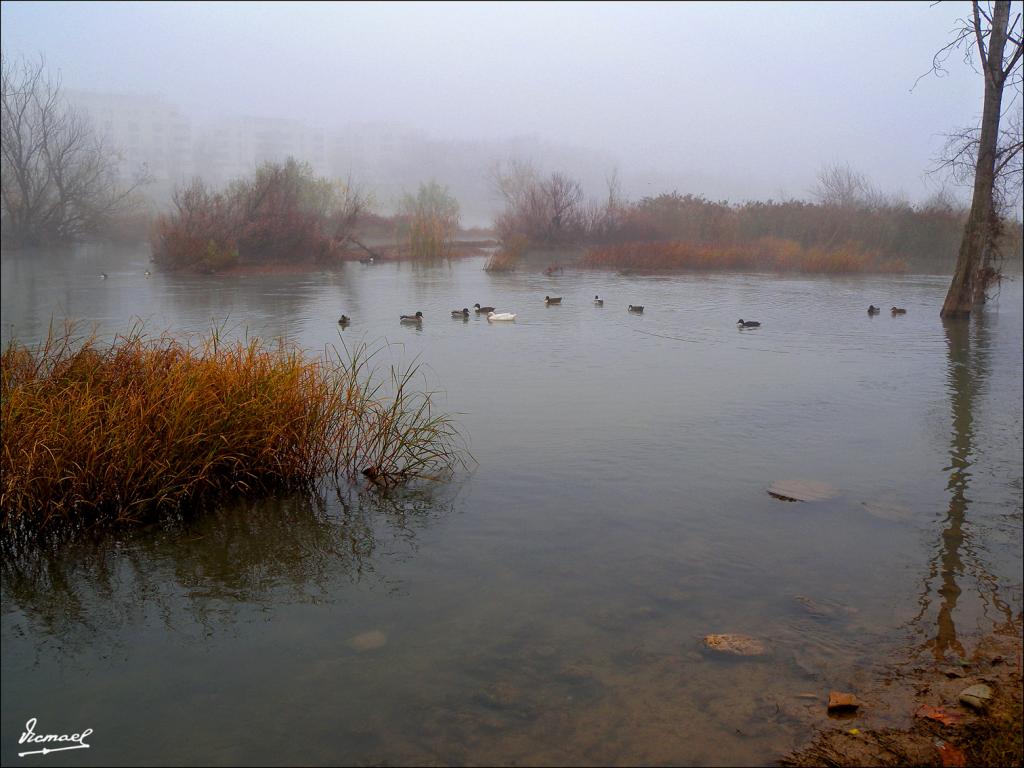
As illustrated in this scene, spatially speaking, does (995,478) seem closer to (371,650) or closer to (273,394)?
(371,650)

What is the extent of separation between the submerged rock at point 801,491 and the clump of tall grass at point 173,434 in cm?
270

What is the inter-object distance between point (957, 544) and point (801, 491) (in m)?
1.24

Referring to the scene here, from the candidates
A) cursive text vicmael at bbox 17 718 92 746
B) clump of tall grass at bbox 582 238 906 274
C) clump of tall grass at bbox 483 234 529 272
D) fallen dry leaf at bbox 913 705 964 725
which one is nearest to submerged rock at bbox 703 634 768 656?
fallen dry leaf at bbox 913 705 964 725

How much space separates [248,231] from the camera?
2886 centimetres

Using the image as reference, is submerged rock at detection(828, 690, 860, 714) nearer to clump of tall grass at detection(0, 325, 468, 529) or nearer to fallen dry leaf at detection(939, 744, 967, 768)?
fallen dry leaf at detection(939, 744, 967, 768)

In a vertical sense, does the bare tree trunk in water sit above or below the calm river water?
above

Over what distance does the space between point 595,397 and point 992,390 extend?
5.07 metres

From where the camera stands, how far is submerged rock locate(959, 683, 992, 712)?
3184 mm

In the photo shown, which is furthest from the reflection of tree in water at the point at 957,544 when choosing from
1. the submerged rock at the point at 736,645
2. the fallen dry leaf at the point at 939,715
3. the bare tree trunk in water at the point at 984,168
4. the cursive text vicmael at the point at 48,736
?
the bare tree trunk in water at the point at 984,168

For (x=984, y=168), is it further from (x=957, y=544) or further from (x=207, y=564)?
(x=207, y=564)

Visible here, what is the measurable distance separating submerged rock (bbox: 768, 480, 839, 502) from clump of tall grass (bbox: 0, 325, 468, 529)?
2.70 m

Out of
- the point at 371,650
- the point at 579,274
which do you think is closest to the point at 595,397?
the point at 371,650

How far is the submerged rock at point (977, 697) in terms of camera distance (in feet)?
10.4

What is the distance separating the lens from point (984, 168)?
584 inches
